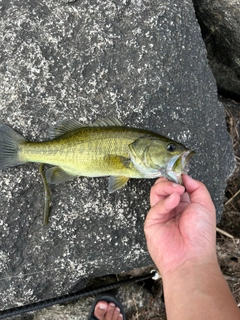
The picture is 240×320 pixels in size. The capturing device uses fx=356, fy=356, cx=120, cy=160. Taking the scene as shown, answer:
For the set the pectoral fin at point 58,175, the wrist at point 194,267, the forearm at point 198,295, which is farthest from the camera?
the pectoral fin at point 58,175

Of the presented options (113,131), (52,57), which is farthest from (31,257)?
(52,57)

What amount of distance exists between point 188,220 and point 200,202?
198mm

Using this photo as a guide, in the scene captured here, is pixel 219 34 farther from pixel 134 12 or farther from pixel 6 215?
pixel 6 215

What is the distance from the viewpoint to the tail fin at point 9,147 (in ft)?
11.2

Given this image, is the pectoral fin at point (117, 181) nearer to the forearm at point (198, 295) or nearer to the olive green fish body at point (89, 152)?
the olive green fish body at point (89, 152)

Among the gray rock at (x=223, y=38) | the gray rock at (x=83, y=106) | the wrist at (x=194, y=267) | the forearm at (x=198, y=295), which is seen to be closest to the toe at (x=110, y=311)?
the gray rock at (x=83, y=106)

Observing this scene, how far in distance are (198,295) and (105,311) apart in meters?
2.05

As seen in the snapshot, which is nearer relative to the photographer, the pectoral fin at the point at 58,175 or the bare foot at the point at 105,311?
the pectoral fin at the point at 58,175

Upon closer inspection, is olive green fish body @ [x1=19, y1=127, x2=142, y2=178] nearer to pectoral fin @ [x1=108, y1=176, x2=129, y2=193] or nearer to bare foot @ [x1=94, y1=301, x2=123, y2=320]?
pectoral fin @ [x1=108, y1=176, x2=129, y2=193]

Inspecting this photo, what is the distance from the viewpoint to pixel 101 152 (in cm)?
327

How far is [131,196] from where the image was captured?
3695 mm

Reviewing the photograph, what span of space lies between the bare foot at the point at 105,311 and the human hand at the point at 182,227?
1763 mm

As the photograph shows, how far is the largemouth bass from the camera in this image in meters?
3.11

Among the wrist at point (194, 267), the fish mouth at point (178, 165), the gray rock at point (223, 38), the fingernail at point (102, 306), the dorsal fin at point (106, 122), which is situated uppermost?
the gray rock at point (223, 38)
